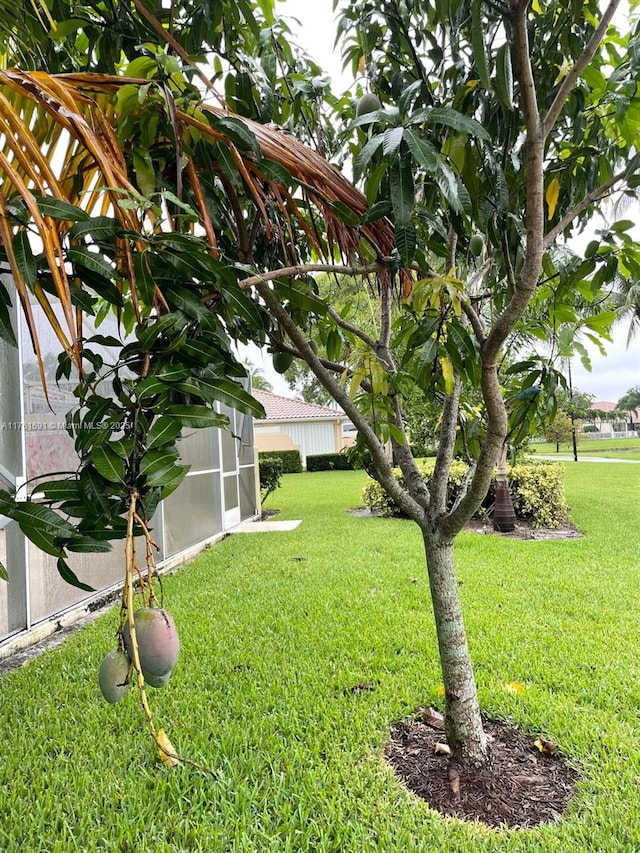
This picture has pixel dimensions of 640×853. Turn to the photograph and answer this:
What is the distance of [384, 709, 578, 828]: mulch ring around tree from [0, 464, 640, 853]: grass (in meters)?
0.06

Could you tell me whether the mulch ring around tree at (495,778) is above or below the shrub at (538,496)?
below

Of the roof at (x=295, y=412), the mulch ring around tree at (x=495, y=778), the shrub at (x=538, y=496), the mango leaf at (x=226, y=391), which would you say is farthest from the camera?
the roof at (x=295, y=412)

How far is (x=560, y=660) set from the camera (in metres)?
2.55

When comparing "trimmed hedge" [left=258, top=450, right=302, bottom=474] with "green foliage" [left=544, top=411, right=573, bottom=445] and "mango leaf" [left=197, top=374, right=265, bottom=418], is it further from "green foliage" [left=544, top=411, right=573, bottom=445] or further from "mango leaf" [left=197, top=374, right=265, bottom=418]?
"mango leaf" [left=197, top=374, right=265, bottom=418]

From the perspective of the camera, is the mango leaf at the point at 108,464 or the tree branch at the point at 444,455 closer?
the mango leaf at the point at 108,464

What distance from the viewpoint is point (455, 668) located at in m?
1.72

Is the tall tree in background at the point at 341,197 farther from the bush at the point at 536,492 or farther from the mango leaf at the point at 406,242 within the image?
the bush at the point at 536,492

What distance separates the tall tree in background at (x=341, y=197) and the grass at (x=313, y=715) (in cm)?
39

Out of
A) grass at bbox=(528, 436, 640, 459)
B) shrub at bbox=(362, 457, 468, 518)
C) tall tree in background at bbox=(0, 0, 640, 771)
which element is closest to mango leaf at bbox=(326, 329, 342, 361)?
tall tree in background at bbox=(0, 0, 640, 771)

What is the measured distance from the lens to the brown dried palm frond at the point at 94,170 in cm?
81

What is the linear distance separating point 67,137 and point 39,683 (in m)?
2.33

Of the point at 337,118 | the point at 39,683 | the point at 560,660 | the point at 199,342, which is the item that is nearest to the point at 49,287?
the point at 199,342

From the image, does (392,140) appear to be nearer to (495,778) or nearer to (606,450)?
(495,778)

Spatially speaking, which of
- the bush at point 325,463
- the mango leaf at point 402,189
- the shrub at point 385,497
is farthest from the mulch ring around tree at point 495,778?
the bush at point 325,463
